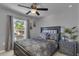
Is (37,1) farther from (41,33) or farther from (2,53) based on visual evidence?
(2,53)

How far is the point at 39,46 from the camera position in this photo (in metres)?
1.83

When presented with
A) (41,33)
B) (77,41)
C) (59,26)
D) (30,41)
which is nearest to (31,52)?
(30,41)

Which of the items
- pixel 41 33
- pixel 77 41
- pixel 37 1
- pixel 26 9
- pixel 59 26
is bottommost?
pixel 77 41

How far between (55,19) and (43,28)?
293 millimetres

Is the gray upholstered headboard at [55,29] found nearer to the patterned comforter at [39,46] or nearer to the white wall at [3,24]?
the patterned comforter at [39,46]

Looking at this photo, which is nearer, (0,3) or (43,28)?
(0,3)

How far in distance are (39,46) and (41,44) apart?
0.06 metres

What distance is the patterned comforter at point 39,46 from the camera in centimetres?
181

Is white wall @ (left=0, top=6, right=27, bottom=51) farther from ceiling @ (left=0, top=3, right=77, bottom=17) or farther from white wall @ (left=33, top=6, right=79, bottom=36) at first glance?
white wall @ (left=33, top=6, right=79, bottom=36)

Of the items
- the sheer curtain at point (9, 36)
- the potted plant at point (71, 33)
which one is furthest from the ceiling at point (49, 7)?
the potted plant at point (71, 33)

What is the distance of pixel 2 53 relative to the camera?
1.83 meters

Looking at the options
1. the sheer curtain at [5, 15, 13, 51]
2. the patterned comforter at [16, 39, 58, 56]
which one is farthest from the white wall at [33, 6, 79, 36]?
the sheer curtain at [5, 15, 13, 51]

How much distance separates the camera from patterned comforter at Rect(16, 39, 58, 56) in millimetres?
1807

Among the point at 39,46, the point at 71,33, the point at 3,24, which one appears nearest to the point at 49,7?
the point at 71,33
